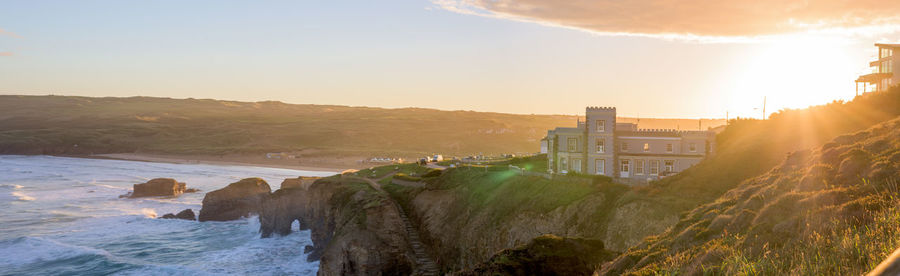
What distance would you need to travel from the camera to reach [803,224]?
1269 cm

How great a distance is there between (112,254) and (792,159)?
53.8m

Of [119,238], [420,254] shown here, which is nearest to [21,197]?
[119,238]

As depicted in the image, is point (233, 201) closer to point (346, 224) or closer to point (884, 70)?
point (346, 224)

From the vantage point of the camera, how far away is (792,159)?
66.7 feet

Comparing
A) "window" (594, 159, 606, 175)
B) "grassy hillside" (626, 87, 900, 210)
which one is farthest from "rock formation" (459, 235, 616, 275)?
"window" (594, 159, 606, 175)

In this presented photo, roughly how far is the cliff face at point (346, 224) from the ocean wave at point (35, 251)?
16792 millimetres

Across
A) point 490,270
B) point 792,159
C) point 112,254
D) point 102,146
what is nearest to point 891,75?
point 792,159

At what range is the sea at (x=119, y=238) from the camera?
4697cm

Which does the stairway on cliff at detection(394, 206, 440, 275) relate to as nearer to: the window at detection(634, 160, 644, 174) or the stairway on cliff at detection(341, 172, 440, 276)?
the stairway on cliff at detection(341, 172, 440, 276)

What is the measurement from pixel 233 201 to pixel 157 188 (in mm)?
27146

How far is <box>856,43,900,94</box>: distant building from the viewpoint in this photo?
50312 millimetres

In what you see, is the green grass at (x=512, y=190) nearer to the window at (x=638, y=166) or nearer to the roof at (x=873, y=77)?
the window at (x=638, y=166)

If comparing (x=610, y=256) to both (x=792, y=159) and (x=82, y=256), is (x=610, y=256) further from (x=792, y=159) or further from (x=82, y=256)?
(x=82, y=256)

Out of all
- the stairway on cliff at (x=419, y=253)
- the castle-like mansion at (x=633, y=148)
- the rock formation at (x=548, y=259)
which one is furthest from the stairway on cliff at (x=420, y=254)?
the rock formation at (x=548, y=259)
